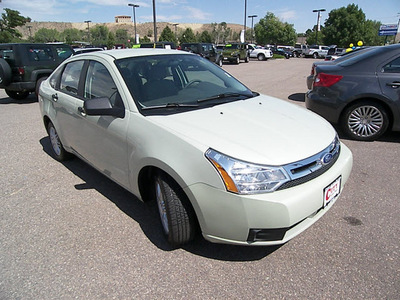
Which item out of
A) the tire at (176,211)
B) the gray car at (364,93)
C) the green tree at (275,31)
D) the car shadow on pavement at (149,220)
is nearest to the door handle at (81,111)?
the car shadow on pavement at (149,220)

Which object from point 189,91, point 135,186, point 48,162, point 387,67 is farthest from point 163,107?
point 387,67

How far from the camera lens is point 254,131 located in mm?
2369

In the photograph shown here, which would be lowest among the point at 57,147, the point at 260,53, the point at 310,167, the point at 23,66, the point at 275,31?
the point at 57,147

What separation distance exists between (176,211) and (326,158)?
48.5 inches

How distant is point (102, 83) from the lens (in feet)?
10.1

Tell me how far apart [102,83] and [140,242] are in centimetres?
164

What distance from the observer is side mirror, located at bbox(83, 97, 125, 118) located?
2.67m

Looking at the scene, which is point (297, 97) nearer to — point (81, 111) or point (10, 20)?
point (81, 111)

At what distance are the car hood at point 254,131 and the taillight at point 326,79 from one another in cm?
246

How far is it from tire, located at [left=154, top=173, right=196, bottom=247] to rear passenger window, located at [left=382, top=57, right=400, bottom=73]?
4229mm

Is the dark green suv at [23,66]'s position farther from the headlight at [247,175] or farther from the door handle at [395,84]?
the door handle at [395,84]

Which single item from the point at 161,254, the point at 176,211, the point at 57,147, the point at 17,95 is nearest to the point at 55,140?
the point at 57,147

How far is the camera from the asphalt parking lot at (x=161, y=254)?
2.12m

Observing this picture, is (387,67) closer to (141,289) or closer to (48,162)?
(141,289)
